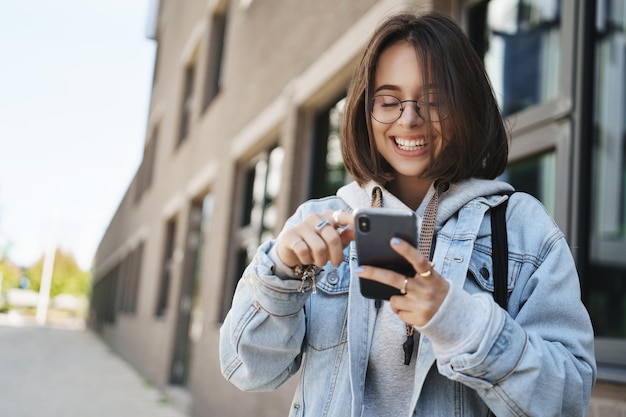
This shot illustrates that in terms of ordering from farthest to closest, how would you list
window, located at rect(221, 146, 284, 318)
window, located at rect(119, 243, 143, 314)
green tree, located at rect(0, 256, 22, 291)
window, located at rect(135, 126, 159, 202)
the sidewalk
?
green tree, located at rect(0, 256, 22, 291)
window, located at rect(135, 126, 159, 202)
window, located at rect(119, 243, 143, 314)
the sidewalk
window, located at rect(221, 146, 284, 318)

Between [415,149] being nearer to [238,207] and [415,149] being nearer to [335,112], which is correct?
[335,112]

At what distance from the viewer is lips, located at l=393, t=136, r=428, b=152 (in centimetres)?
152

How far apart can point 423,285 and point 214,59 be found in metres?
9.74

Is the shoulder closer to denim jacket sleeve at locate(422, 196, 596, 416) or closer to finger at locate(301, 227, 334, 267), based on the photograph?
denim jacket sleeve at locate(422, 196, 596, 416)

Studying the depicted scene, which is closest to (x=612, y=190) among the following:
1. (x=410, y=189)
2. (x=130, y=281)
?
(x=410, y=189)

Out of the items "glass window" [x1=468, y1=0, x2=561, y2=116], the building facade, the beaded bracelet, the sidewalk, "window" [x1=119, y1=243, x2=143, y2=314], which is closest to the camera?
the beaded bracelet

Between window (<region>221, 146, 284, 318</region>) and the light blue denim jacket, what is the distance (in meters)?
4.46

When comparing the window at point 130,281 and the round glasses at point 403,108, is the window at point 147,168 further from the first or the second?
the round glasses at point 403,108

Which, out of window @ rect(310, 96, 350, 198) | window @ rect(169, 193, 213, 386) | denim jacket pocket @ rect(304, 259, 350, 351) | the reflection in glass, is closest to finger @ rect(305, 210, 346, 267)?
denim jacket pocket @ rect(304, 259, 350, 351)

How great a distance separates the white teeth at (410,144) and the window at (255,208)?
4498 mm

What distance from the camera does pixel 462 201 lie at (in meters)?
1.49

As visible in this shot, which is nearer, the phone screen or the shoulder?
the phone screen

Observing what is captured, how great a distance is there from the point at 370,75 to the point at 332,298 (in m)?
0.56

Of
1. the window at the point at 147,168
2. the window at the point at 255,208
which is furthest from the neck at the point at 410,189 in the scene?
the window at the point at 147,168
